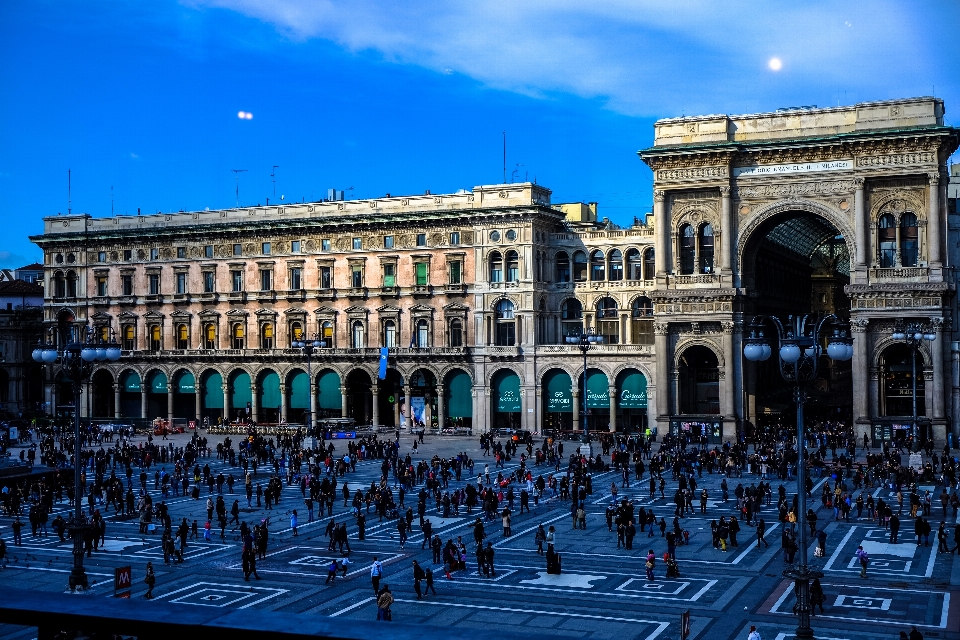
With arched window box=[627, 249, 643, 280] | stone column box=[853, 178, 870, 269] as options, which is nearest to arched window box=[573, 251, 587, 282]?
arched window box=[627, 249, 643, 280]

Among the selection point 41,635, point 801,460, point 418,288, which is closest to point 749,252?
point 418,288

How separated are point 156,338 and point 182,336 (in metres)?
2.80

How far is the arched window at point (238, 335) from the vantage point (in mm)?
95125

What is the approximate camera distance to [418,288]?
87.4m

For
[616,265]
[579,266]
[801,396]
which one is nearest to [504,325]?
[579,266]

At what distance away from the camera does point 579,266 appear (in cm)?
8450

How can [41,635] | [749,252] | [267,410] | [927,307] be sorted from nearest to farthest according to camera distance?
[41,635]
[927,307]
[749,252]
[267,410]

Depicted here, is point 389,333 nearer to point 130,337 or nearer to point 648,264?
point 648,264

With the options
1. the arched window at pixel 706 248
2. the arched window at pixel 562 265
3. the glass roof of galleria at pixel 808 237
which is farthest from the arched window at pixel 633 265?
the glass roof of galleria at pixel 808 237

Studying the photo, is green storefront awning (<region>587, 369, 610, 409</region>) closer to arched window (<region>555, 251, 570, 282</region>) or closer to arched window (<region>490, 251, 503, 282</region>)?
arched window (<region>555, 251, 570, 282</region>)

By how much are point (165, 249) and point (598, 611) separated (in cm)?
7784

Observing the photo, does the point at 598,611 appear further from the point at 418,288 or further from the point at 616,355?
the point at 418,288

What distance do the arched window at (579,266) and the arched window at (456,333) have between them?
10.0 m

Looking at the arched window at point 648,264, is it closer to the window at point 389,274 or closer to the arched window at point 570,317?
the arched window at point 570,317
